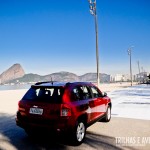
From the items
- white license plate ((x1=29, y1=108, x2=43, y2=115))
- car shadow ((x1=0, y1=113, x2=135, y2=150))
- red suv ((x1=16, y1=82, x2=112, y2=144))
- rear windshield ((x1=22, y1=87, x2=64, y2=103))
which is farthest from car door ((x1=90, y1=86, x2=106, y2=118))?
white license plate ((x1=29, y1=108, x2=43, y2=115))

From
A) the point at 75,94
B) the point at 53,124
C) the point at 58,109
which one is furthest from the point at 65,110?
the point at 75,94

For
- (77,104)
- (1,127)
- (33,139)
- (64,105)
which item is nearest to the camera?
(64,105)

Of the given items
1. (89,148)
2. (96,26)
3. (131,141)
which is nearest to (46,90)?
(89,148)

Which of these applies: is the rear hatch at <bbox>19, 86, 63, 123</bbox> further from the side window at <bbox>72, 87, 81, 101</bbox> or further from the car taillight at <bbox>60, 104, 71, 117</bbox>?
the side window at <bbox>72, 87, 81, 101</bbox>

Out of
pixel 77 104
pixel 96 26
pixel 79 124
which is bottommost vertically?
pixel 79 124

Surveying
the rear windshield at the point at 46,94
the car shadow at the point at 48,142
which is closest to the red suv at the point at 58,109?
the rear windshield at the point at 46,94

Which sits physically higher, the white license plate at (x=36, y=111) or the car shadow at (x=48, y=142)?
the white license plate at (x=36, y=111)

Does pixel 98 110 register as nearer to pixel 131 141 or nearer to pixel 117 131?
pixel 117 131

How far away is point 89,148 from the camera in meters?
5.86

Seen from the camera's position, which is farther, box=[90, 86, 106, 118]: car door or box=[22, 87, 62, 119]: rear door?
box=[90, 86, 106, 118]: car door

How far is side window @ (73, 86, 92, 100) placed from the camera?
21.1 ft

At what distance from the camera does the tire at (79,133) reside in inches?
235

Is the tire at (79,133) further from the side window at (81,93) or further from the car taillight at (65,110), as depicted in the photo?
the side window at (81,93)

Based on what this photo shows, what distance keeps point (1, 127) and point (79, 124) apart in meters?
3.66
